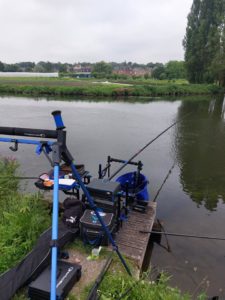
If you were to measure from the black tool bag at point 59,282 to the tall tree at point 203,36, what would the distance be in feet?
151

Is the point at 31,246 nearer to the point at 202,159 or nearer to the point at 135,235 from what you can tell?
the point at 135,235

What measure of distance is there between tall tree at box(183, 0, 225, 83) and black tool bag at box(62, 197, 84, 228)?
44.9m

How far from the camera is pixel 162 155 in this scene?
1230 centimetres

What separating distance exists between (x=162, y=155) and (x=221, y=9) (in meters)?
46.0

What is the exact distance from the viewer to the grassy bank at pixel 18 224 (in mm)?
3845

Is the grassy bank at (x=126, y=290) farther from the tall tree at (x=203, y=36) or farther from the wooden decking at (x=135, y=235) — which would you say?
the tall tree at (x=203, y=36)

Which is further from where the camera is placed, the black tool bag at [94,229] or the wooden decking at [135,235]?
the wooden decking at [135,235]

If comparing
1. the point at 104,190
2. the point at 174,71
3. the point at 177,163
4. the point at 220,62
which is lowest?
the point at 177,163

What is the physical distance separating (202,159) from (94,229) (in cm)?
882

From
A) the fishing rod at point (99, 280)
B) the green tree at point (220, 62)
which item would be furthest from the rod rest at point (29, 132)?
the green tree at point (220, 62)

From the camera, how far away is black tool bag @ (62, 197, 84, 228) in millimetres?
4520

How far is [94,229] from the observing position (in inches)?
166

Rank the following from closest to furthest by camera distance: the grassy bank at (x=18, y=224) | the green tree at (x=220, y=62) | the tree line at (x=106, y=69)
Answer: the grassy bank at (x=18, y=224) → the green tree at (x=220, y=62) → the tree line at (x=106, y=69)

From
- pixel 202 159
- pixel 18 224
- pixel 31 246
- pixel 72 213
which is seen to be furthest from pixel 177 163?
pixel 31 246
